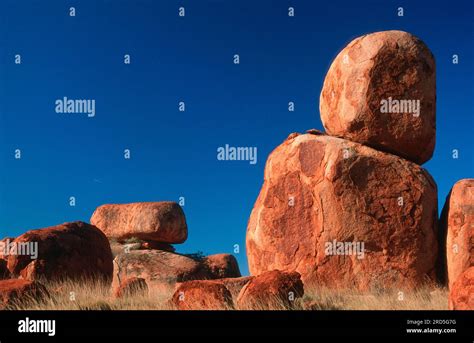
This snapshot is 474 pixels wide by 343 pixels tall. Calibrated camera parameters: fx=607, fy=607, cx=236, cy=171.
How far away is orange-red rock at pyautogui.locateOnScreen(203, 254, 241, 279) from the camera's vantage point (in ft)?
78.1

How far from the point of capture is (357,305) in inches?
407

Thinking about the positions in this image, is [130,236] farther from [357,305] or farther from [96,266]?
[357,305]

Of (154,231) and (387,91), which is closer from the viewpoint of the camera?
(387,91)

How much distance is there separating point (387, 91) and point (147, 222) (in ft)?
45.6

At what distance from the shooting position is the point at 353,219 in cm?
1271

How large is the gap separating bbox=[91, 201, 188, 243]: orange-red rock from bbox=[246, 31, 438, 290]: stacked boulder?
36.4 feet

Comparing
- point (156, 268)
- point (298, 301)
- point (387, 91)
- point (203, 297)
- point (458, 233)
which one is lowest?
point (156, 268)

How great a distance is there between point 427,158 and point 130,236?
14396 millimetres

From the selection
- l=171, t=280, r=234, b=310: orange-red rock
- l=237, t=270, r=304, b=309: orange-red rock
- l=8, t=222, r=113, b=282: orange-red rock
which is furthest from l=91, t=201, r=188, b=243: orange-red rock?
l=237, t=270, r=304, b=309: orange-red rock

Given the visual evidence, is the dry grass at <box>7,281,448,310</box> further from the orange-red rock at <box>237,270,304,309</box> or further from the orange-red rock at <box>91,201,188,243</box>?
the orange-red rock at <box>91,201,188,243</box>

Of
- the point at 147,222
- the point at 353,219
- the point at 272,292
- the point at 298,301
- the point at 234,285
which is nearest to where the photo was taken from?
the point at 272,292

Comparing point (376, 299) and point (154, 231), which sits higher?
point (154, 231)

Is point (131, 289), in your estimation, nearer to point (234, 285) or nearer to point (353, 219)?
point (234, 285)

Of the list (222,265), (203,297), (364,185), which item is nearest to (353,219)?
(364,185)
